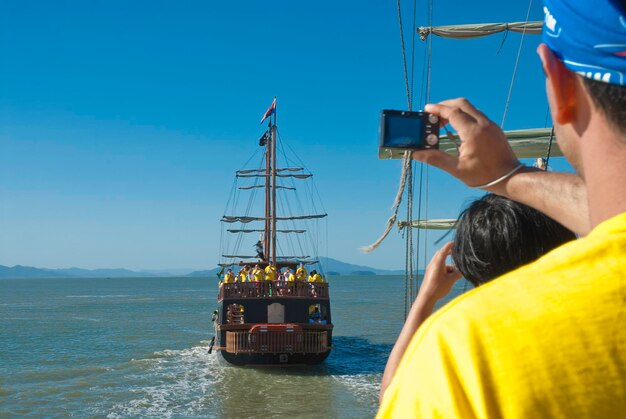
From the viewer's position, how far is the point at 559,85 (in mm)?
1042

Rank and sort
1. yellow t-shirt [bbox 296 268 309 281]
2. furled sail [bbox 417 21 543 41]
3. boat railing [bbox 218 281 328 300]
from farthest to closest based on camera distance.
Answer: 1. yellow t-shirt [bbox 296 268 309 281]
2. boat railing [bbox 218 281 328 300]
3. furled sail [bbox 417 21 543 41]

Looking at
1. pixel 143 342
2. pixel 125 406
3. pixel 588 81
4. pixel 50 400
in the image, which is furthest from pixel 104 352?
pixel 588 81

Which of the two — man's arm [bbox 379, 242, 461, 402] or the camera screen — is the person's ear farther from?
man's arm [bbox 379, 242, 461, 402]

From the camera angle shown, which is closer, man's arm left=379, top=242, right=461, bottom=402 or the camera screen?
the camera screen

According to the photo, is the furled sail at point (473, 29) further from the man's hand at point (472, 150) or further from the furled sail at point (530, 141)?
the man's hand at point (472, 150)

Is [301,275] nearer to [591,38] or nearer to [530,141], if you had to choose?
[530,141]

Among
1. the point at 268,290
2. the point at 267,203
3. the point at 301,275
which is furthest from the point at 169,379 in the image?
the point at 267,203

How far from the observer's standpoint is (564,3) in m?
0.99

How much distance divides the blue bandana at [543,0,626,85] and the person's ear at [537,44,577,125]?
18 mm

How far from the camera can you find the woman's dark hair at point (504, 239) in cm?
206

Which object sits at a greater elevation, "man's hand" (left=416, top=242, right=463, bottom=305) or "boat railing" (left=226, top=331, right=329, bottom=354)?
"man's hand" (left=416, top=242, right=463, bottom=305)

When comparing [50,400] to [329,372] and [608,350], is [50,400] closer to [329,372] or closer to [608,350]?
[329,372]

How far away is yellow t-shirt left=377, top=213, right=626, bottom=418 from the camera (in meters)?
0.82

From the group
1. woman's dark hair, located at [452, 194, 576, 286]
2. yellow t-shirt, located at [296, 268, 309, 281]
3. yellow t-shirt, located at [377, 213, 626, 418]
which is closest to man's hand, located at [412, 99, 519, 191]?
woman's dark hair, located at [452, 194, 576, 286]
